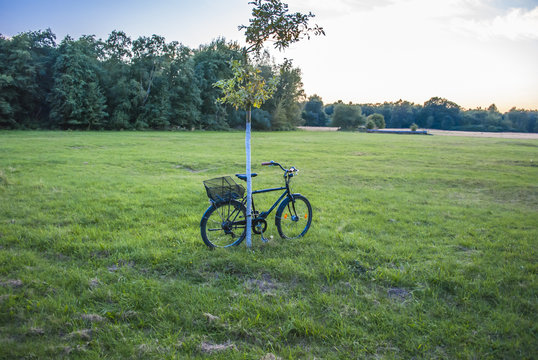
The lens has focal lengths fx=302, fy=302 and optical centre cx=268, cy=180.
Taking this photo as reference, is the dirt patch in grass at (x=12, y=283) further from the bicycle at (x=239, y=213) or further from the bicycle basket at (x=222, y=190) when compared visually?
the bicycle basket at (x=222, y=190)

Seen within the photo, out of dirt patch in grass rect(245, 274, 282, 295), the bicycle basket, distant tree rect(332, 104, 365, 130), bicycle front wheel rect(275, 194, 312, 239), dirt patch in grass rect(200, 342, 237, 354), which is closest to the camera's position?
dirt patch in grass rect(200, 342, 237, 354)

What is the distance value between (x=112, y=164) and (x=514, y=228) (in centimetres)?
1521

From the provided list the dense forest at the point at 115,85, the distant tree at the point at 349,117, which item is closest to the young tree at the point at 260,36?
the dense forest at the point at 115,85

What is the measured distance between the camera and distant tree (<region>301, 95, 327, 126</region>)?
113 m

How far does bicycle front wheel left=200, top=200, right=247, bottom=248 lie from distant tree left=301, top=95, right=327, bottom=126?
108873 mm

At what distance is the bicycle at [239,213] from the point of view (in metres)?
5.09

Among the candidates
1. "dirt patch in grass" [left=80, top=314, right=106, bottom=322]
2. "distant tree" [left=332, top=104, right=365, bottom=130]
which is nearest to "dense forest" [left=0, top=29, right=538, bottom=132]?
"distant tree" [left=332, top=104, right=365, bottom=130]

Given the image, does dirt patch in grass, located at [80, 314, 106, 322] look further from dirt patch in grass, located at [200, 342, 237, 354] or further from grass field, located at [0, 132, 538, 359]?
dirt patch in grass, located at [200, 342, 237, 354]

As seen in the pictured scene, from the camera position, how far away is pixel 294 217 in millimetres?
5898

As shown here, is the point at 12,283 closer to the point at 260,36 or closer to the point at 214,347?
the point at 214,347

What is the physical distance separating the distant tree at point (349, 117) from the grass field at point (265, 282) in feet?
280

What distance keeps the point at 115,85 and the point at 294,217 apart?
49.3 metres

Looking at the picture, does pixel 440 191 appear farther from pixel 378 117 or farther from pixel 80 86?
pixel 378 117

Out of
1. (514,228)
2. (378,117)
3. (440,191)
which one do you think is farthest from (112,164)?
(378,117)
